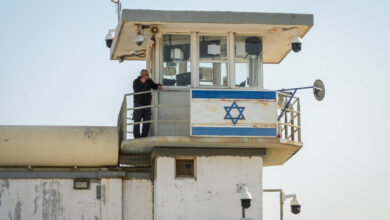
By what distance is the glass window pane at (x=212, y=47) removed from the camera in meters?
29.5

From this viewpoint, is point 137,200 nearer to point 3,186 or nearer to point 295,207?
point 3,186

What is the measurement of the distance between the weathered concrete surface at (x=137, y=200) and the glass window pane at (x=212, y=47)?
3707mm

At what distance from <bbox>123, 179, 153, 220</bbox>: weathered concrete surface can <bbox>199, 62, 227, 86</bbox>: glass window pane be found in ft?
10.1

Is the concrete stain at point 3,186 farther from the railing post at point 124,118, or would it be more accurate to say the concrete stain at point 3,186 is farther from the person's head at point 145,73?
the person's head at point 145,73

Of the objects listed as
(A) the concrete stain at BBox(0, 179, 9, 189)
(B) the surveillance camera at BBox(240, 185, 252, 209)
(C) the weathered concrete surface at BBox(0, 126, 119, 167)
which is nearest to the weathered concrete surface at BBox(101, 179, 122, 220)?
(C) the weathered concrete surface at BBox(0, 126, 119, 167)

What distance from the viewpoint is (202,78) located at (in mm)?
29469

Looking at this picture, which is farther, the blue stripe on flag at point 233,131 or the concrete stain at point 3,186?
the concrete stain at point 3,186

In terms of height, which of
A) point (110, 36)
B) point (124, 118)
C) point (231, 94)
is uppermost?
point (110, 36)

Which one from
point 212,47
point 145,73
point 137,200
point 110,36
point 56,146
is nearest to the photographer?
point 145,73

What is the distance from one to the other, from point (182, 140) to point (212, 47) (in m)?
3.06

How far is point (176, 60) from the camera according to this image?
29656 mm

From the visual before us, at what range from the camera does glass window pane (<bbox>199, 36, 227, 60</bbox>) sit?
96.9 feet

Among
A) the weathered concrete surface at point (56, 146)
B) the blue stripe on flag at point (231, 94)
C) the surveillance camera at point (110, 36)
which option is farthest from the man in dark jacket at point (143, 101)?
the surveillance camera at point (110, 36)

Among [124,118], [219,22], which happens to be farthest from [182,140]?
[219,22]
